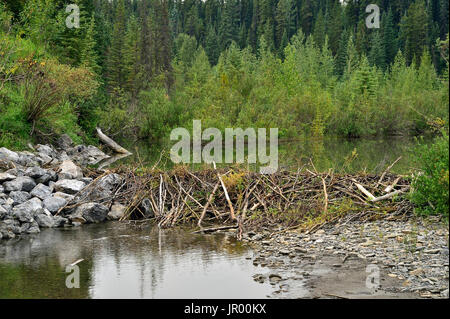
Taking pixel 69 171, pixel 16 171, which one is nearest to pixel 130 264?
pixel 16 171

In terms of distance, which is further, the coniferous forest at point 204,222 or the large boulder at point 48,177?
the large boulder at point 48,177

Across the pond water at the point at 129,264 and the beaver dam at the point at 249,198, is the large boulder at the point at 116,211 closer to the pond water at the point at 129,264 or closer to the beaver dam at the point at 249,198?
the beaver dam at the point at 249,198

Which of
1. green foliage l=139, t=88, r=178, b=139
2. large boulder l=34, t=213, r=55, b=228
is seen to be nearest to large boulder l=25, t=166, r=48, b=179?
large boulder l=34, t=213, r=55, b=228

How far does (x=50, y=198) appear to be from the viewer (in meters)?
15.1

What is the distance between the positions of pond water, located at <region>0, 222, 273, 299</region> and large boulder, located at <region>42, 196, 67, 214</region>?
1.02m

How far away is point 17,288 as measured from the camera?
364 inches

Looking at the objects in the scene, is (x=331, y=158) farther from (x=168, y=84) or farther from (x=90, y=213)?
(x=168, y=84)

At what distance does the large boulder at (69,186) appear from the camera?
620 inches

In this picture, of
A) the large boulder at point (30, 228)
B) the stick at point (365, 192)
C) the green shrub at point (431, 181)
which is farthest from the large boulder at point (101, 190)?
the green shrub at point (431, 181)

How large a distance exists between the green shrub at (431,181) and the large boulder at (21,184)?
10.4 metres

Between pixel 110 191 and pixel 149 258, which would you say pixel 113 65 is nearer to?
pixel 110 191

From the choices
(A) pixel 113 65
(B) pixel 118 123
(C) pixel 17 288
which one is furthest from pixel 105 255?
(A) pixel 113 65

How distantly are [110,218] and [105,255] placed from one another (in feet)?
12.5
